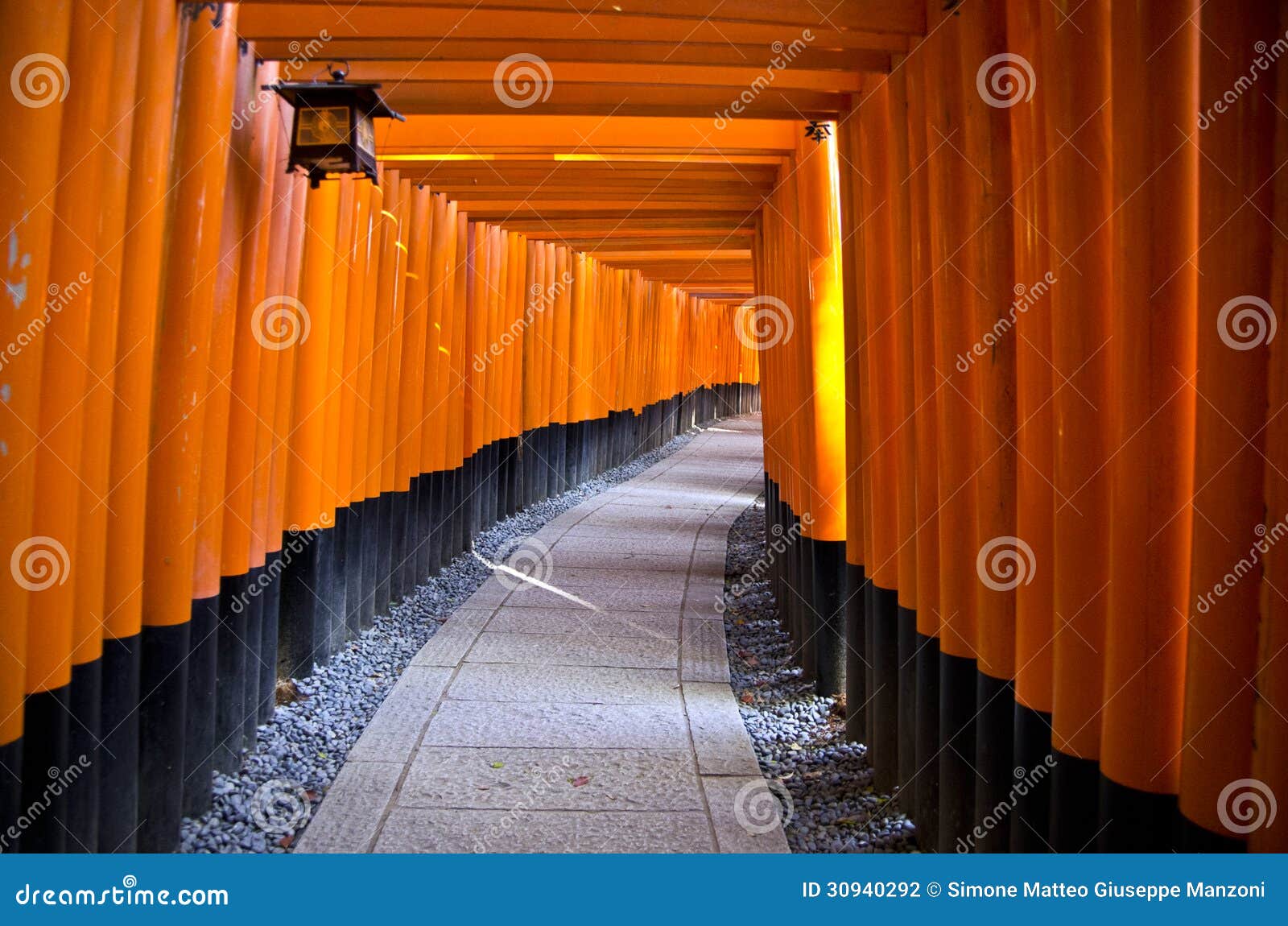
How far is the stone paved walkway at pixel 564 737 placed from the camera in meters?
3.86

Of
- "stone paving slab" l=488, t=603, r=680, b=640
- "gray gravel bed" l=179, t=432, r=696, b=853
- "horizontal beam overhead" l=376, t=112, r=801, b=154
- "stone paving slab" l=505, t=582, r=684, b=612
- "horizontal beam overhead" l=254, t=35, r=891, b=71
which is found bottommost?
"gray gravel bed" l=179, t=432, r=696, b=853

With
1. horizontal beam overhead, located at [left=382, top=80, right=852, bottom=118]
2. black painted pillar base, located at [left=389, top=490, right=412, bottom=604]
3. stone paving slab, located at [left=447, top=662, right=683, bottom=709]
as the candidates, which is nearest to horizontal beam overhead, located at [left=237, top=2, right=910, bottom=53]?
horizontal beam overhead, located at [left=382, top=80, right=852, bottom=118]

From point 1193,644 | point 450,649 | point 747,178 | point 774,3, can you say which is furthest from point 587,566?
point 1193,644

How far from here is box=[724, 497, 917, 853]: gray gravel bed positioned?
405cm

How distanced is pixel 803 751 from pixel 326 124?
368cm

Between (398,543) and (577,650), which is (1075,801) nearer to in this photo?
(577,650)

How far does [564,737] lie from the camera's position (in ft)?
16.1

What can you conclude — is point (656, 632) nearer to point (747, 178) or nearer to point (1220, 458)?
point (747, 178)

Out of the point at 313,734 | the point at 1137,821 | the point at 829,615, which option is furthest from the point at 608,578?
the point at 1137,821

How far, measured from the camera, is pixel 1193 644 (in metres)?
2.11

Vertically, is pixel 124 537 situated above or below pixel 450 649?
above

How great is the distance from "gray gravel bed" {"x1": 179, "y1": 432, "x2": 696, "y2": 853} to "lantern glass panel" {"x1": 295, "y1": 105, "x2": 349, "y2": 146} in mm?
2723

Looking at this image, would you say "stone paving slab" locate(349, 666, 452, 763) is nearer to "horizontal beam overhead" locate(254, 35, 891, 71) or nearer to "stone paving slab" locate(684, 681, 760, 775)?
"stone paving slab" locate(684, 681, 760, 775)

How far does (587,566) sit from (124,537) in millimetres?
6114
